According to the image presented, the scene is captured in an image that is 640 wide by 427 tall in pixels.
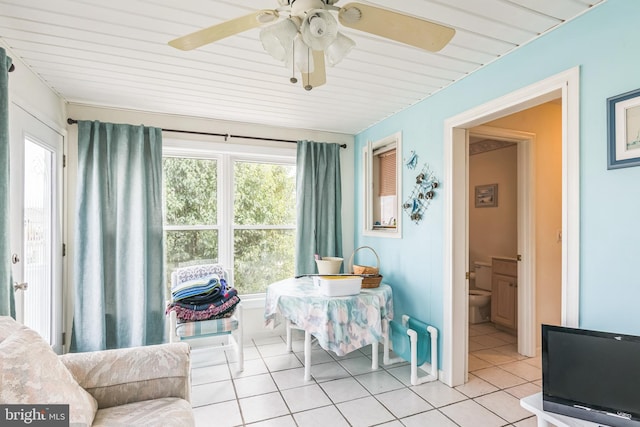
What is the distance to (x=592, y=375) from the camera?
1.42 meters

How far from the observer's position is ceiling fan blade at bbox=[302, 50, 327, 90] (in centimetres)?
141

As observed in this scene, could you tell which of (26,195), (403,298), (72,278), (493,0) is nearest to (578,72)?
(493,0)

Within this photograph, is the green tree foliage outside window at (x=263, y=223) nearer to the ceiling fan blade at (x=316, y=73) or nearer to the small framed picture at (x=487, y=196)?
the ceiling fan blade at (x=316, y=73)

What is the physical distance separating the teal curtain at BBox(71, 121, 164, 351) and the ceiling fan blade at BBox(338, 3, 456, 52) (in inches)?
100

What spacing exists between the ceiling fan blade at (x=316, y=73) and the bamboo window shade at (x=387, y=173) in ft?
6.39

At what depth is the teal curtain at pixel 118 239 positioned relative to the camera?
2803 millimetres

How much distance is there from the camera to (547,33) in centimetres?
181

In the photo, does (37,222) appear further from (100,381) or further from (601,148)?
(601,148)

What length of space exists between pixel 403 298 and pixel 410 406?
1000mm

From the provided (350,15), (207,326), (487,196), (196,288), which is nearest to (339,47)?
(350,15)

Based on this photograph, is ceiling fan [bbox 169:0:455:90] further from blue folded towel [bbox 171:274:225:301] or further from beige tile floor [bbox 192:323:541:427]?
beige tile floor [bbox 192:323:541:427]

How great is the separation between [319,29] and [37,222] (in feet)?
8.58

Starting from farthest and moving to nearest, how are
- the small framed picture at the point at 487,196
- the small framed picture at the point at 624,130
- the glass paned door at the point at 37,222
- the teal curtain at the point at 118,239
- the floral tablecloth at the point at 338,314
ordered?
the small framed picture at the point at 487,196, the teal curtain at the point at 118,239, the floral tablecloth at the point at 338,314, the glass paned door at the point at 37,222, the small framed picture at the point at 624,130

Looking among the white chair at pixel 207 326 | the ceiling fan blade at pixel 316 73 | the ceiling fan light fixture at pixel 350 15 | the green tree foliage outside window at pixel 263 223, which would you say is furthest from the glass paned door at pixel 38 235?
the ceiling fan light fixture at pixel 350 15
